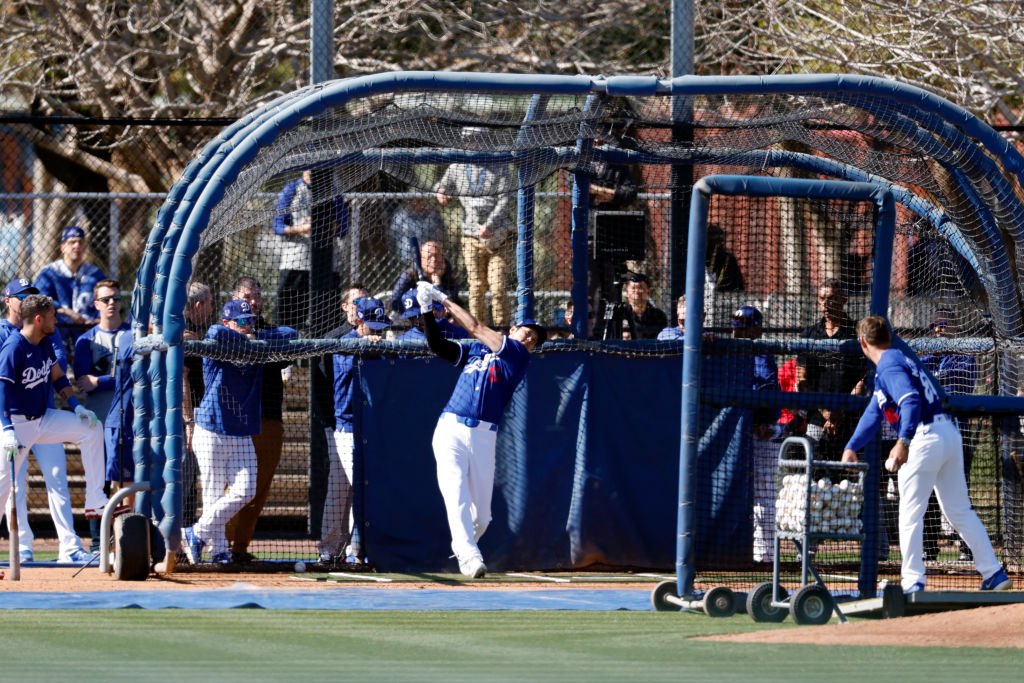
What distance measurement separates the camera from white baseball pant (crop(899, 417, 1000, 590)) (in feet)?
29.2

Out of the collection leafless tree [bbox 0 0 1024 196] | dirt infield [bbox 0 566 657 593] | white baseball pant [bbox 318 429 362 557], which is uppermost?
leafless tree [bbox 0 0 1024 196]

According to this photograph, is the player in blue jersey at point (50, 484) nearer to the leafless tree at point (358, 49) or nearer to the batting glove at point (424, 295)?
the batting glove at point (424, 295)

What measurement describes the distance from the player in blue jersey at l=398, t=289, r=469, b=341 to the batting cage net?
0.03 m

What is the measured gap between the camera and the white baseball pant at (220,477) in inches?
434

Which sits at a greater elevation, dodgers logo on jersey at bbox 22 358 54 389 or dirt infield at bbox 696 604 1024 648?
dodgers logo on jersey at bbox 22 358 54 389

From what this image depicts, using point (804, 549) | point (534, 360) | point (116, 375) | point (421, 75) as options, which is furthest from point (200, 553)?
point (804, 549)

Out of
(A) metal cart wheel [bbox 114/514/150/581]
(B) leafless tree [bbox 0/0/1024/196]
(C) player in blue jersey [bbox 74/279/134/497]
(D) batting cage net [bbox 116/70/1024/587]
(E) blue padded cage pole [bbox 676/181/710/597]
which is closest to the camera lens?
(E) blue padded cage pole [bbox 676/181/710/597]

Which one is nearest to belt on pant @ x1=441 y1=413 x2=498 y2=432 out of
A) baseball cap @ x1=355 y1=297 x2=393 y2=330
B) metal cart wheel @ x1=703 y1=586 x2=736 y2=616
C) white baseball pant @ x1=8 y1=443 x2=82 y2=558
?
baseball cap @ x1=355 y1=297 x2=393 y2=330

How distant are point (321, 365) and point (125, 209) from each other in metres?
3.96

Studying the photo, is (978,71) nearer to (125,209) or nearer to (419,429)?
(419,429)

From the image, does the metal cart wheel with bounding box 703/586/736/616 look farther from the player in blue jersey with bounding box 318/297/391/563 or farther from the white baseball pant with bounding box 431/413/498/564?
the player in blue jersey with bounding box 318/297/391/563

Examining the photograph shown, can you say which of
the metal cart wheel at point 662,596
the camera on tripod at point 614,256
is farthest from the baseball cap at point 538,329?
the metal cart wheel at point 662,596

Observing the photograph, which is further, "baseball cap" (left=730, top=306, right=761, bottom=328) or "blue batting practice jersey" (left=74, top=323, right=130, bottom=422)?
"blue batting practice jersey" (left=74, top=323, right=130, bottom=422)

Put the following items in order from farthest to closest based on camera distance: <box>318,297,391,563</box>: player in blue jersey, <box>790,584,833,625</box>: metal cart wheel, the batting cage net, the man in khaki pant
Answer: the man in khaki pant < <box>318,297,391,563</box>: player in blue jersey < the batting cage net < <box>790,584,833,625</box>: metal cart wheel
